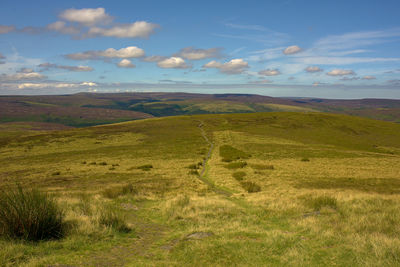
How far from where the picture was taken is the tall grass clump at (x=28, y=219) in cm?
869

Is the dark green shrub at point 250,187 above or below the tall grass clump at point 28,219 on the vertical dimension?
below

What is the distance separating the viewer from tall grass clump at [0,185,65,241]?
869cm

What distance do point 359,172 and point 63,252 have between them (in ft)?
113

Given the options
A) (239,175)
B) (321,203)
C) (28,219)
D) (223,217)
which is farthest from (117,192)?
(239,175)

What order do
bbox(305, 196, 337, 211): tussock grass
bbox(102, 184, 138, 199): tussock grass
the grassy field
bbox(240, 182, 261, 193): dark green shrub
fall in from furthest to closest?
1. bbox(240, 182, 261, 193): dark green shrub
2. bbox(102, 184, 138, 199): tussock grass
3. bbox(305, 196, 337, 211): tussock grass
4. the grassy field

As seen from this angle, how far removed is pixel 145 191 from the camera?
20203mm

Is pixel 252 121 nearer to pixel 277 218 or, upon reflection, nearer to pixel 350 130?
pixel 350 130

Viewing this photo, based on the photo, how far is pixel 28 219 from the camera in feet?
28.8

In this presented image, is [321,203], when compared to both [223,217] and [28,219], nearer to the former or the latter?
[223,217]

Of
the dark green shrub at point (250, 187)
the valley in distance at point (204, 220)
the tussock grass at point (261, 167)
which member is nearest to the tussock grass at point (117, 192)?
the valley in distance at point (204, 220)

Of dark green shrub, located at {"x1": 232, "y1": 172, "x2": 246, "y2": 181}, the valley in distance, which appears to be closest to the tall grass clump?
the valley in distance

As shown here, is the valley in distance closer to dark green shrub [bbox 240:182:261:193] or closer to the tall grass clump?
the tall grass clump

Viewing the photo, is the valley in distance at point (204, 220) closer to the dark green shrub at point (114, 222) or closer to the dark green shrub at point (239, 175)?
the dark green shrub at point (114, 222)

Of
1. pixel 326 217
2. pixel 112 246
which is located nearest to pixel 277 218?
pixel 326 217
